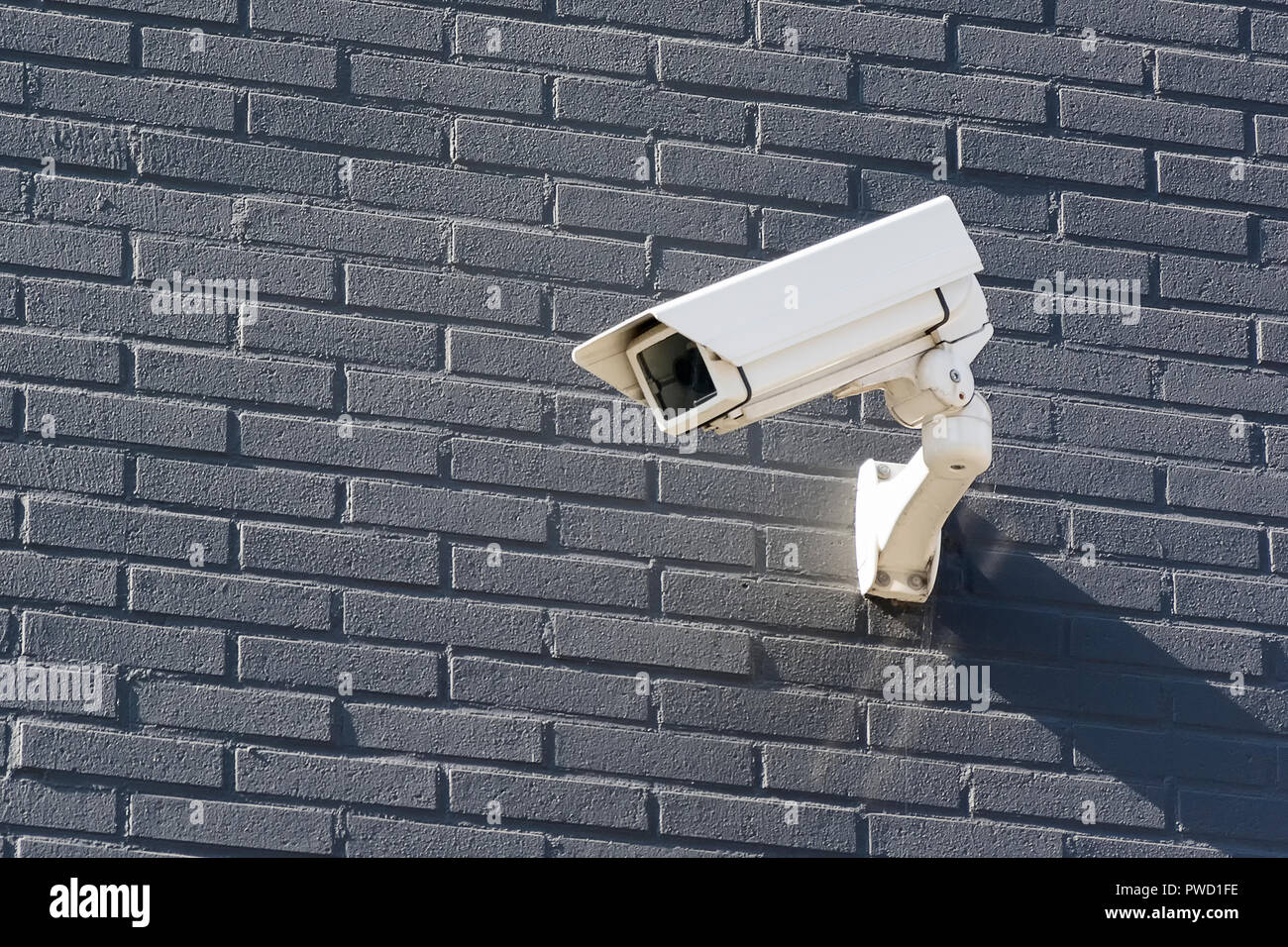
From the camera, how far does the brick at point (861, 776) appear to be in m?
3.43

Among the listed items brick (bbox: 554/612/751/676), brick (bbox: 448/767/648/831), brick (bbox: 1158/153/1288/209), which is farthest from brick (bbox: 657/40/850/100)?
brick (bbox: 448/767/648/831)

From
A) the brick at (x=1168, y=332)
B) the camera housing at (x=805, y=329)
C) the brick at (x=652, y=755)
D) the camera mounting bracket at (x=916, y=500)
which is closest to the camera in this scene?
the camera housing at (x=805, y=329)

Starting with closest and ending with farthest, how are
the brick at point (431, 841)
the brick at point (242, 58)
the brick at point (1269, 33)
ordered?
the brick at point (431, 841) → the brick at point (242, 58) → the brick at point (1269, 33)

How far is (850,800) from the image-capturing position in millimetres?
3430

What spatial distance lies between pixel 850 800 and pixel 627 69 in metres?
1.62

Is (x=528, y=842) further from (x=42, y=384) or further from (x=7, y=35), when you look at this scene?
(x=7, y=35)

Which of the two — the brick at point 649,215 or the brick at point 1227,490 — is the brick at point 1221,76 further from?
the brick at point 649,215

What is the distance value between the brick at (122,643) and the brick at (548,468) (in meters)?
0.60

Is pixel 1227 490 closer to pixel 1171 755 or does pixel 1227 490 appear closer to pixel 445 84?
pixel 1171 755

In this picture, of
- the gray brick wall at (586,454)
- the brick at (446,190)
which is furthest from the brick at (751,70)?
the brick at (446,190)

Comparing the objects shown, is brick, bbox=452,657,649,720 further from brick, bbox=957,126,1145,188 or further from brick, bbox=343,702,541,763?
brick, bbox=957,126,1145,188

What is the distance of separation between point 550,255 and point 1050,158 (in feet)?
3.74

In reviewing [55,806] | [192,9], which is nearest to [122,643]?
[55,806]

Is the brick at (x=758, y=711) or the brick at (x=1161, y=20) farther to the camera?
the brick at (x=1161, y=20)
